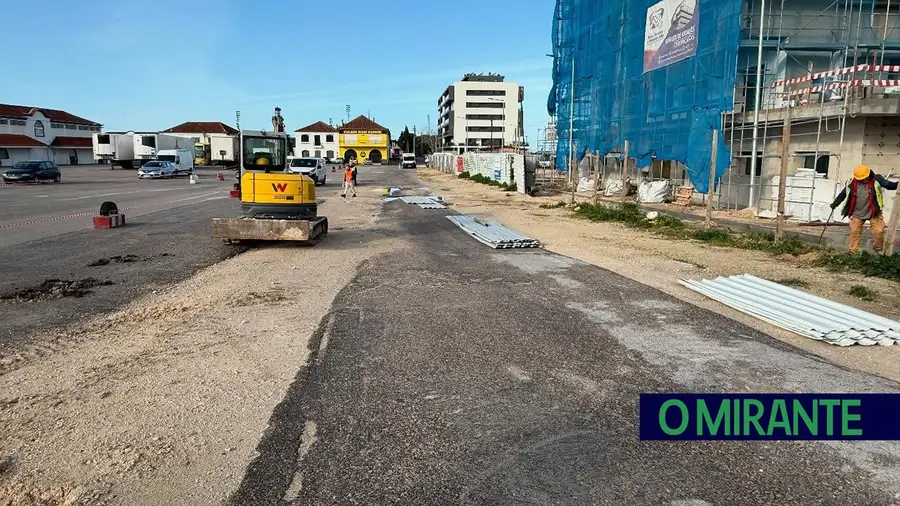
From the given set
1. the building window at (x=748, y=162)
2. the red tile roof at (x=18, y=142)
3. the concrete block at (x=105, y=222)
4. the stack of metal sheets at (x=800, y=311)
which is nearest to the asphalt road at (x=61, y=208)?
the concrete block at (x=105, y=222)

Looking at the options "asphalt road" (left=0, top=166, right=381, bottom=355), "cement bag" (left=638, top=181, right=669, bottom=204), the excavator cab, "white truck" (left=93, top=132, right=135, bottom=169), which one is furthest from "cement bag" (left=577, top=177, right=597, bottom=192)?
"white truck" (left=93, top=132, right=135, bottom=169)

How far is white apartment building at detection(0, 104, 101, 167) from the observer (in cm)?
7031

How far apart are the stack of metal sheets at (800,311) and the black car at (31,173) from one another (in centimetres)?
4240

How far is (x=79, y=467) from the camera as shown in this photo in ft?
12.6

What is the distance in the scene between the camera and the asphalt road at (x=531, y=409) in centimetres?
362

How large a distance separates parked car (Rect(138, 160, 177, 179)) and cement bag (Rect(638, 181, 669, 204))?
3869 centimetres

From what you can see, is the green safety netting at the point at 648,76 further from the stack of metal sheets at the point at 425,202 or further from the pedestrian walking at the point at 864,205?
the stack of metal sheets at the point at 425,202

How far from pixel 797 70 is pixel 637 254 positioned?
15.7m

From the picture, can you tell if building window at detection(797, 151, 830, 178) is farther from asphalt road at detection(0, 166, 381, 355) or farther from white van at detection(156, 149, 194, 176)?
white van at detection(156, 149, 194, 176)

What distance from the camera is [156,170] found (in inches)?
1923

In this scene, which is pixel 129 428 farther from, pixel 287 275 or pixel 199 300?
pixel 287 275

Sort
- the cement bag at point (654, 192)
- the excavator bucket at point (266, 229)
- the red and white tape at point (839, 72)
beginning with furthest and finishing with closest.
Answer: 1. the cement bag at point (654, 192)
2. the red and white tape at point (839, 72)
3. the excavator bucket at point (266, 229)

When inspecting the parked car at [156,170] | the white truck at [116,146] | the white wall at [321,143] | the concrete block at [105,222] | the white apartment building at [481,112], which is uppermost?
the white apartment building at [481,112]

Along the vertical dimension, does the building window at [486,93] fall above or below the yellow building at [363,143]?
above
